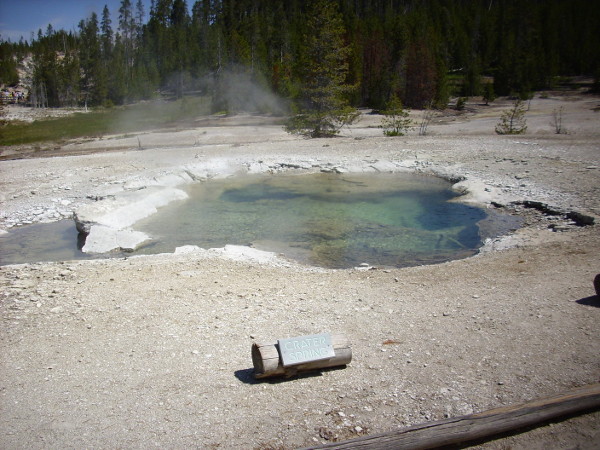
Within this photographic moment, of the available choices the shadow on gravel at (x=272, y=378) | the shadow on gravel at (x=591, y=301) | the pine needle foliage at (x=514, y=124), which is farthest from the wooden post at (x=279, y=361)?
the pine needle foliage at (x=514, y=124)

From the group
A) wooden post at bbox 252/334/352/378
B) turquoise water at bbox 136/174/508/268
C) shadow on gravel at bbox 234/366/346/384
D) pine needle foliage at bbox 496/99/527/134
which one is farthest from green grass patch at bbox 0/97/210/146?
wooden post at bbox 252/334/352/378

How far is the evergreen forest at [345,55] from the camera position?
38250 millimetres

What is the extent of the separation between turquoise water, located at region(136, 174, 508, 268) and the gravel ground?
4.37ft

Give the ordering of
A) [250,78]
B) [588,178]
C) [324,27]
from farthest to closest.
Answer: [250,78] → [324,27] → [588,178]

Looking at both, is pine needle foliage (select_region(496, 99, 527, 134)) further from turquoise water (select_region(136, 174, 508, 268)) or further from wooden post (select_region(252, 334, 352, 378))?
wooden post (select_region(252, 334, 352, 378))

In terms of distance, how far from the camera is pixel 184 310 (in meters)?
6.59

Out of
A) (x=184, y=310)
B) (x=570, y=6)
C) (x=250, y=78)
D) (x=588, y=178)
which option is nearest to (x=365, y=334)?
(x=184, y=310)

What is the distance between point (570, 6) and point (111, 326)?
204ft

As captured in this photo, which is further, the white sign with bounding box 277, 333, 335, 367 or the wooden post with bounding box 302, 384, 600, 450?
the white sign with bounding box 277, 333, 335, 367

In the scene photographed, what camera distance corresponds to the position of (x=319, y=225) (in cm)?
1185

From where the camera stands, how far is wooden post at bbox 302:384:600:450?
3.77 m

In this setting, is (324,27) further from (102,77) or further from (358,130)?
(102,77)

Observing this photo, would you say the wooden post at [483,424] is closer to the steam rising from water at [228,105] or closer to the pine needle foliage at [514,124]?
the pine needle foliage at [514,124]

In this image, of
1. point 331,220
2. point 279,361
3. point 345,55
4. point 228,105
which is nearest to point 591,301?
point 279,361
